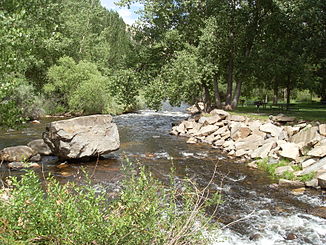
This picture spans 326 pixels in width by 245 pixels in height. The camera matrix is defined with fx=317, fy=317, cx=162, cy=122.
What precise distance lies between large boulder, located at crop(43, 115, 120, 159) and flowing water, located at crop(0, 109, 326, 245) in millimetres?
594

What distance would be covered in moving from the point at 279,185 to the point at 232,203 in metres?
2.91

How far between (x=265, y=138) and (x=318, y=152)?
463 cm

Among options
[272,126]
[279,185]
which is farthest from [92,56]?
[279,185]

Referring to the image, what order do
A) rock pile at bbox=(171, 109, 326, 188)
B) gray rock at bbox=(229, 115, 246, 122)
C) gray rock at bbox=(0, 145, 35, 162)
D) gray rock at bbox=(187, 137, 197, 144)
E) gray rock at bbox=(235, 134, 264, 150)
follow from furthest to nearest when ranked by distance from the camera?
1. gray rock at bbox=(229, 115, 246, 122)
2. gray rock at bbox=(187, 137, 197, 144)
3. gray rock at bbox=(235, 134, 264, 150)
4. gray rock at bbox=(0, 145, 35, 162)
5. rock pile at bbox=(171, 109, 326, 188)

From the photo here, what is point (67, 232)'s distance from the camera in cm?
427

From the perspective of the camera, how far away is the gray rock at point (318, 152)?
13302 mm

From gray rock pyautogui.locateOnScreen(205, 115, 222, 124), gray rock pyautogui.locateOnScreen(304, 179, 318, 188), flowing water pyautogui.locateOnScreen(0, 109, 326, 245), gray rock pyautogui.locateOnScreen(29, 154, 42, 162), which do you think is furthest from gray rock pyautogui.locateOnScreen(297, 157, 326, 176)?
gray rock pyautogui.locateOnScreen(29, 154, 42, 162)

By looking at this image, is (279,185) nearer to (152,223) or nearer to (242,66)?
(152,223)

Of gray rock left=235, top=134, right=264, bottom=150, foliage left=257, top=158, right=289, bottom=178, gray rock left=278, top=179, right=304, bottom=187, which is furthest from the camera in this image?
gray rock left=235, top=134, right=264, bottom=150

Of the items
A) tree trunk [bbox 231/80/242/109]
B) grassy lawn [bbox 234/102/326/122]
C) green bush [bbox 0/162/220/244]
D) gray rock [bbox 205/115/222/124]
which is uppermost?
tree trunk [bbox 231/80/242/109]

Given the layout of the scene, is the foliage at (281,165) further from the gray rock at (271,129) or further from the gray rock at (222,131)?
the gray rock at (222,131)

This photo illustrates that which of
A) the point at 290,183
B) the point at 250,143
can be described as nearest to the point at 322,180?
the point at 290,183

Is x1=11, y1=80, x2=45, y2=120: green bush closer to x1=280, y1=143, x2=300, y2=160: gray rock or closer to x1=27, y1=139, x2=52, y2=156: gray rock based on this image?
x1=27, y1=139, x2=52, y2=156: gray rock

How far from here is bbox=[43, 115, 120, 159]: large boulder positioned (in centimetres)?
1451
